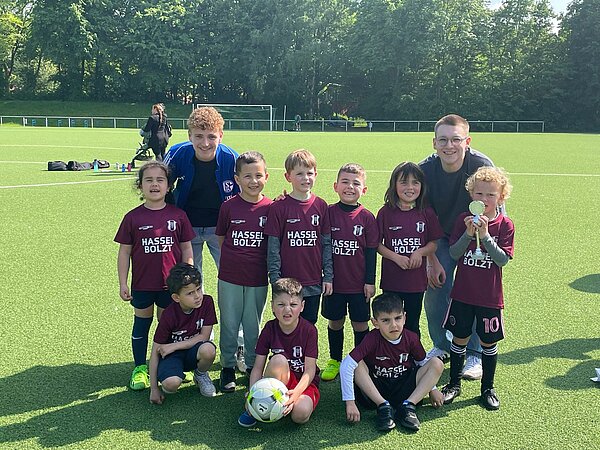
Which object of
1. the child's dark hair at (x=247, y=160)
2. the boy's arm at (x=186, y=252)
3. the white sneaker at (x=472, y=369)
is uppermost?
the child's dark hair at (x=247, y=160)

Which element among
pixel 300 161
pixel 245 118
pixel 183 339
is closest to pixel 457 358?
pixel 300 161

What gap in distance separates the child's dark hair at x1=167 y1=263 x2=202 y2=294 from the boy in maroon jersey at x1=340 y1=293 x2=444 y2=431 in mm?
1198

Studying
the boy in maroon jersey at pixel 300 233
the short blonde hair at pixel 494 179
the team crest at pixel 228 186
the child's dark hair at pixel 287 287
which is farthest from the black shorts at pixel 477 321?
the team crest at pixel 228 186

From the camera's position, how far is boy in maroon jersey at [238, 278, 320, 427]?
384cm

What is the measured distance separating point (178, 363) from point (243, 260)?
86cm

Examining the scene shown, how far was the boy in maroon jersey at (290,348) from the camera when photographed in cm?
384

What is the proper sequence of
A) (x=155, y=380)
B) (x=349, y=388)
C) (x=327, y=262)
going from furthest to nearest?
(x=327, y=262), (x=155, y=380), (x=349, y=388)

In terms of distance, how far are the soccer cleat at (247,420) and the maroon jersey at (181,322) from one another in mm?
797

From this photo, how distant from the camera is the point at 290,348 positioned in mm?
4008

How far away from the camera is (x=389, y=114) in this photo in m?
61.0

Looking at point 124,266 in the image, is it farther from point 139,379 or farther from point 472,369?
point 472,369

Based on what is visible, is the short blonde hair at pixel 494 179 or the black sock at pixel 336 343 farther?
the black sock at pixel 336 343

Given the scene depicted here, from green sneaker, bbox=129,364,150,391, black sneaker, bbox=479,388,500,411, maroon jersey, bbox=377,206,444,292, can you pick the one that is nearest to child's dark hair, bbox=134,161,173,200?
green sneaker, bbox=129,364,150,391

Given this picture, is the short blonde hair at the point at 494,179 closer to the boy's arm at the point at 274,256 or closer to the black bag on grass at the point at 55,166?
the boy's arm at the point at 274,256
